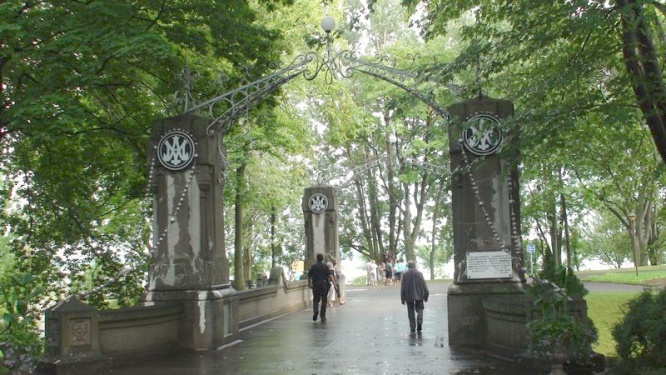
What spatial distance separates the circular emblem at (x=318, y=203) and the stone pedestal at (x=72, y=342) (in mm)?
18571

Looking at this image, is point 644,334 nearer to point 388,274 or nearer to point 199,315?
point 199,315

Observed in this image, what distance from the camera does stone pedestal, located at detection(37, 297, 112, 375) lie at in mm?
10195

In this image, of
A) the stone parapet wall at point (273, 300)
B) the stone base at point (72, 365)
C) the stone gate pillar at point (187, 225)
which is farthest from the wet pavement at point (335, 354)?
the stone gate pillar at point (187, 225)

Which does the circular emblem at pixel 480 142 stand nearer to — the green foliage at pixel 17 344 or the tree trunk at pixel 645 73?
the tree trunk at pixel 645 73

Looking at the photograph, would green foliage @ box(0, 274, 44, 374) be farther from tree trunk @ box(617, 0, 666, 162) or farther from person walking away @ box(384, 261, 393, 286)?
person walking away @ box(384, 261, 393, 286)

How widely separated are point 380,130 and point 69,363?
120 ft

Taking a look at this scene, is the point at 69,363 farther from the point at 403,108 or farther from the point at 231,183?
the point at 231,183

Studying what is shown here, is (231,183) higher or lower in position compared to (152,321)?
higher

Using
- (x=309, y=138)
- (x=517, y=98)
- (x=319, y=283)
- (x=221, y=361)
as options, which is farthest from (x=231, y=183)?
(x=517, y=98)

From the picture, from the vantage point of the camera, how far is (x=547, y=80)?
9.70 metres

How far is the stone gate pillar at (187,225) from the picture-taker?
13.4 meters

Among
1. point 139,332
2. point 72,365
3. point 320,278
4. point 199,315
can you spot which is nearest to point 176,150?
point 199,315

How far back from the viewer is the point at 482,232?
1295 centimetres

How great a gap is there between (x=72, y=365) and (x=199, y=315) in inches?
129
